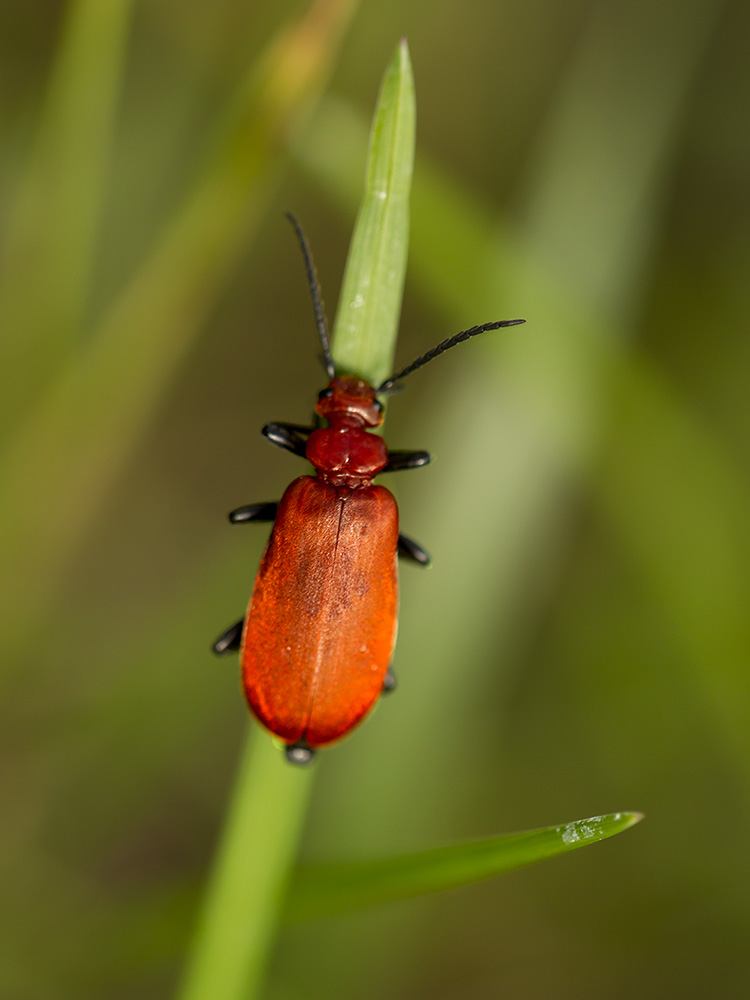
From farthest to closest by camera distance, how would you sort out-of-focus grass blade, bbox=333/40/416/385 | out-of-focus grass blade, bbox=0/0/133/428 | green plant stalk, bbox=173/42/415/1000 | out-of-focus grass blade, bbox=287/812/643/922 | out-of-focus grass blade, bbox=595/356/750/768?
out-of-focus grass blade, bbox=595/356/750/768 → out-of-focus grass blade, bbox=0/0/133/428 → green plant stalk, bbox=173/42/415/1000 → out-of-focus grass blade, bbox=333/40/416/385 → out-of-focus grass blade, bbox=287/812/643/922

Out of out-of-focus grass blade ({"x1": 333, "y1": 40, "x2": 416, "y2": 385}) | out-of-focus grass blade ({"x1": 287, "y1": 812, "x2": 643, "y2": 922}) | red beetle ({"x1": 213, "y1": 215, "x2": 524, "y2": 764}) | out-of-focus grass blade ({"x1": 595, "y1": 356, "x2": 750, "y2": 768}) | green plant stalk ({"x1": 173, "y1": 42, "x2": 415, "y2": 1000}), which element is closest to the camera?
out-of-focus grass blade ({"x1": 287, "y1": 812, "x2": 643, "y2": 922})

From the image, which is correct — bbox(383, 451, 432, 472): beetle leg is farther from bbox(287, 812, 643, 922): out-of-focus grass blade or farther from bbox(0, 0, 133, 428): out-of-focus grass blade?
bbox(0, 0, 133, 428): out-of-focus grass blade

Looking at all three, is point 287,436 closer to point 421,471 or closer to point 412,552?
point 412,552

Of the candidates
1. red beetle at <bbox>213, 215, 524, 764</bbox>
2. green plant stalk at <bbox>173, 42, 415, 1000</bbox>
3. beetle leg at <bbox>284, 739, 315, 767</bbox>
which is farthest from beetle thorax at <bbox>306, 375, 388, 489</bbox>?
beetle leg at <bbox>284, 739, 315, 767</bbox>

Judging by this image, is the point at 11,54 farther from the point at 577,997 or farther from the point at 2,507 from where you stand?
the point at 577,997

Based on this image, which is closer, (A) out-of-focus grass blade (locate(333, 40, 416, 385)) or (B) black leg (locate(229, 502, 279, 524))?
(A) out-of-focus grass blade (locate(333, 40, 416, 385))

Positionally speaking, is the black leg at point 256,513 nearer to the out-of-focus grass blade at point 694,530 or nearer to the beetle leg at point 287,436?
the beetle leg at point 287,436

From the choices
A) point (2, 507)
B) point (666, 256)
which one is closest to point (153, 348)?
point (2, 507)

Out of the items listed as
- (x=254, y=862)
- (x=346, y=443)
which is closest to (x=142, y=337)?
(x=346, y=443)
